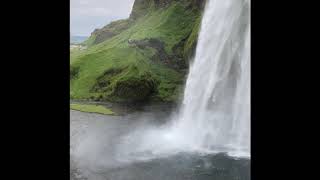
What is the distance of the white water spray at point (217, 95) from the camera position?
32.4 meters

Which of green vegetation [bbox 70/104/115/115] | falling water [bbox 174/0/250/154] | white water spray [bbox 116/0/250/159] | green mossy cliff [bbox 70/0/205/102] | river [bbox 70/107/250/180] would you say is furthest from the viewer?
green mossy cliff [bbox 70/0/205/102]

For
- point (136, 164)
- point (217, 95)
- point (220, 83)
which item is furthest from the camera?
point (217, 95)

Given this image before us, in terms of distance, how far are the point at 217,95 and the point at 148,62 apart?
35.7m

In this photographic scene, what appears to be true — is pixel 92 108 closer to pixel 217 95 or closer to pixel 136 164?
pixel 217 95

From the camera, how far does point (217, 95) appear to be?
39.6m

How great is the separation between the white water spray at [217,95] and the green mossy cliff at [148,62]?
20.0 metres

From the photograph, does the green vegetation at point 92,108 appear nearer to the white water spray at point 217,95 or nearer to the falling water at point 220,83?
the white water spray at point 217,95

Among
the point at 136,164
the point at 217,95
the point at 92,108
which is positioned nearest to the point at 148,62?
the point at 92,108

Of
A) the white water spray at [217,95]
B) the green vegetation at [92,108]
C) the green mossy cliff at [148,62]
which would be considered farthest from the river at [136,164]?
the green mossy cliff at [148,62]

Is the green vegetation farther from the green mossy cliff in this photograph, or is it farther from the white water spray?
the white water spray

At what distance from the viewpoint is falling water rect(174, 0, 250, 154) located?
3432 cm

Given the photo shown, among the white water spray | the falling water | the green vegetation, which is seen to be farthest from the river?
the green vegetation

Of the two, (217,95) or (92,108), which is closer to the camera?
(217,95)
